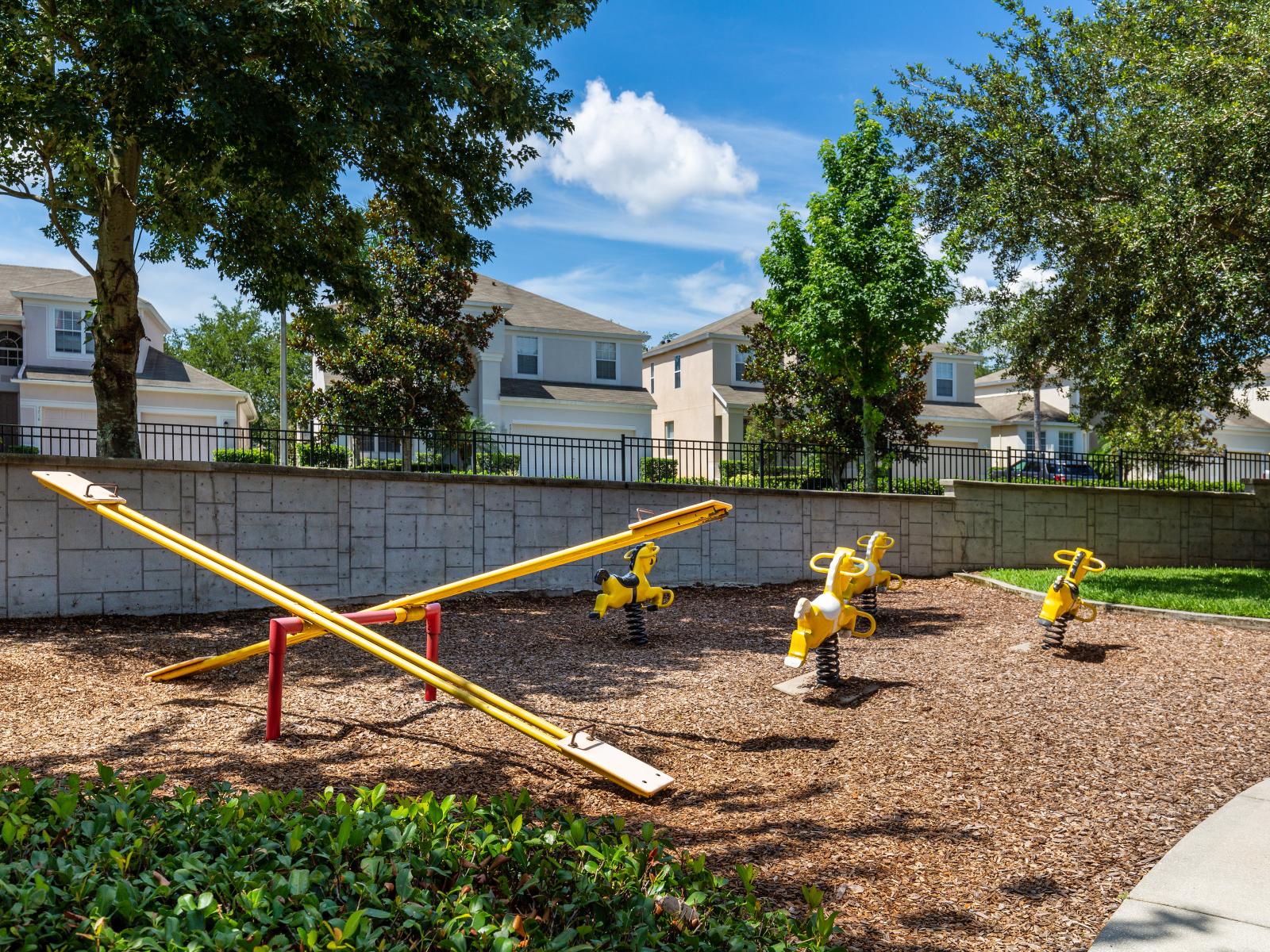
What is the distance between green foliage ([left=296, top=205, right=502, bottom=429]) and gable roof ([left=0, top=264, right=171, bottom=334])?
8510mm

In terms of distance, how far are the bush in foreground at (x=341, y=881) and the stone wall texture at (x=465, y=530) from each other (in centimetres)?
707

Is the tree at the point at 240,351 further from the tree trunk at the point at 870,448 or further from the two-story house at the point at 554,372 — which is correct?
the tree trunk at the point at 870,448

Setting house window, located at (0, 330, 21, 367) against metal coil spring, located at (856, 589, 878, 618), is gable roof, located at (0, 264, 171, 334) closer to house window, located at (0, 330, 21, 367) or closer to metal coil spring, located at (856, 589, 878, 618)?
house window, located at (0, 330, 21, 367)

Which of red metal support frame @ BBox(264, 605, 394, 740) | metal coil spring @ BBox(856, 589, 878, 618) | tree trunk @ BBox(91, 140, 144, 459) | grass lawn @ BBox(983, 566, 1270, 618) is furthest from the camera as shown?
grass lawn @ BBox(983, 566, 1270, 618)

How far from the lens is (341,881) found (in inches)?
106

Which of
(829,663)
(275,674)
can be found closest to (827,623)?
(829,663)

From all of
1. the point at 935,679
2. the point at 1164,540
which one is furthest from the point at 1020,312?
the point at 935,679

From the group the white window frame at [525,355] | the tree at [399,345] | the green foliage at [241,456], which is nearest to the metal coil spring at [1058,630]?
the green foliage at [241,456]

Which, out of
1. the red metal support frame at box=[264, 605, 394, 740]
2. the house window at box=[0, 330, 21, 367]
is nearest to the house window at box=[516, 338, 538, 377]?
the house window at box=[0, 330, 21, 367]

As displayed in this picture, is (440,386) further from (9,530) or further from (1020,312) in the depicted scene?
(1020,312)

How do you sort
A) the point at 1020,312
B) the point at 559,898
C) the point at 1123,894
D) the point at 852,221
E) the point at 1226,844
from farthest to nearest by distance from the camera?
the point at 1020,312, the point at 852,221, the point at 1226,844, the point at 1123,894, the point at 559,898

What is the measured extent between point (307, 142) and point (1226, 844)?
30.6 ft

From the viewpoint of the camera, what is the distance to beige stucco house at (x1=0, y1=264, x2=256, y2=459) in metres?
23.4

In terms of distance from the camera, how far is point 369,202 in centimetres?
1911
